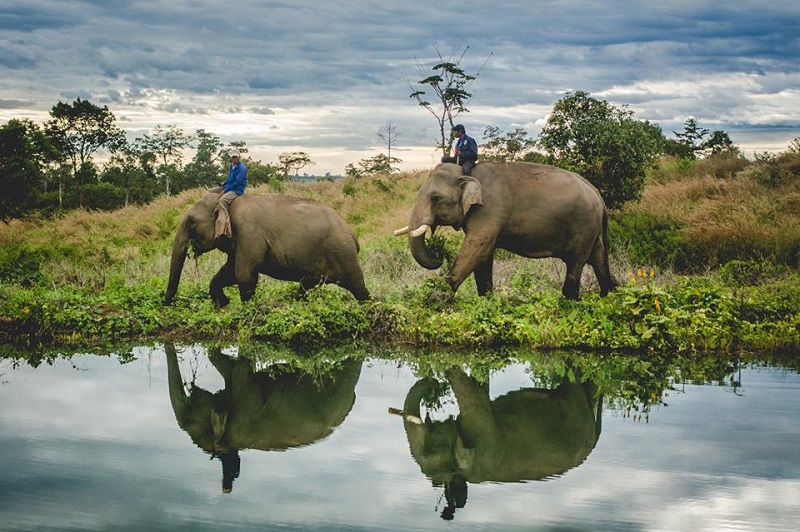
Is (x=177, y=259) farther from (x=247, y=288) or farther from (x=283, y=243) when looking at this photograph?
(x=283, y=243)

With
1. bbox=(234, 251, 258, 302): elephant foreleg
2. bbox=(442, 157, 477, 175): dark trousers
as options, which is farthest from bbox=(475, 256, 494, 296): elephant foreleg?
bbox=(234, 251, 258, 302): elephant foreleg

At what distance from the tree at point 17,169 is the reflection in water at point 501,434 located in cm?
3003

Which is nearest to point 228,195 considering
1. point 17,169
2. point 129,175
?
point 17,169

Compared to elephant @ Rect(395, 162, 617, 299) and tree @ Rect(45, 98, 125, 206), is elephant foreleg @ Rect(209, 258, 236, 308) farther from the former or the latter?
tree @ Rect(45, 98, 125, 206)

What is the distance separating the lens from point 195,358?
12.0 m

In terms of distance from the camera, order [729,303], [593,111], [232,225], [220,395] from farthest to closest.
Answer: [593,111] < [232,225] < [729,303] < [220,395]

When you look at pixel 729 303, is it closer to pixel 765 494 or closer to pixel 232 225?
pixel 765 494

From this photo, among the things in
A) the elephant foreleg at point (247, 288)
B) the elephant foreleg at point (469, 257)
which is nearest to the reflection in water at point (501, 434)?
the elephant foreleg at point (469, 257)

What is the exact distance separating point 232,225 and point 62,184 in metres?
39.6

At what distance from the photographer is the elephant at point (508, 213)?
1309cm

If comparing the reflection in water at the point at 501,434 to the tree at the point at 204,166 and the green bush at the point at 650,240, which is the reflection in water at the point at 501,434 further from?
the tree at the point at 204,166

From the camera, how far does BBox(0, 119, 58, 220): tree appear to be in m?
35.8

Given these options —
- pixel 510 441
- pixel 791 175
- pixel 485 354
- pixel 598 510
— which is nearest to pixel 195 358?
pixel 485 354

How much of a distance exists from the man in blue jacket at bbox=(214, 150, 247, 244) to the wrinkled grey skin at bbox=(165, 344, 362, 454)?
8.53ft
